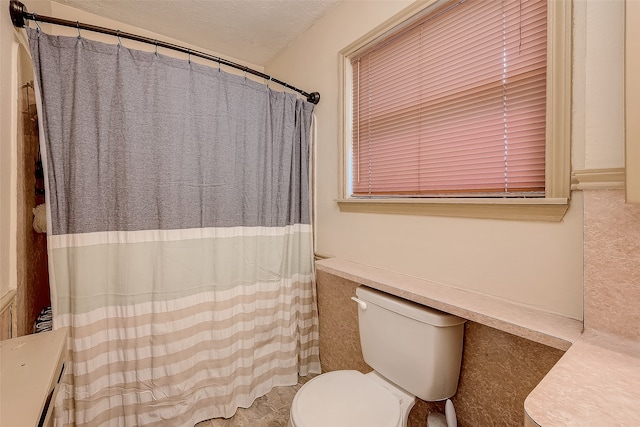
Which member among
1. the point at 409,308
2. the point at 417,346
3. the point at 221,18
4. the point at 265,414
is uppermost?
the point at 221,18

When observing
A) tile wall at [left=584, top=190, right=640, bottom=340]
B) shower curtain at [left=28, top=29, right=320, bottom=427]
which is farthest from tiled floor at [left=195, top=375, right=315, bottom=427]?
tile wall at [left=584, top=190, right=640, bottom=340]

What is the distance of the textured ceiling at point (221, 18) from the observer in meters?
1.67

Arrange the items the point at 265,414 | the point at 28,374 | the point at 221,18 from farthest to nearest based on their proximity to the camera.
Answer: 1. the point at 221,18
2. the point at 265,414
3. the point at 28,374

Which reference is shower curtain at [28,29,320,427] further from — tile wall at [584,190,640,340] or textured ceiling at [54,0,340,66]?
tile wall at [584,190,640,340]

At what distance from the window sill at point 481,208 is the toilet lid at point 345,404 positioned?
30.5 inches

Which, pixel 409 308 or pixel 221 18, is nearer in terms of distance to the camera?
pixel 409 308

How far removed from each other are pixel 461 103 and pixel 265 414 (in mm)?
1900

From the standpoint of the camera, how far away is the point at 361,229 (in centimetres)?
154

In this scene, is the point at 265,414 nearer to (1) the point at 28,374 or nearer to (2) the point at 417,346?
(2) the point at 417,346

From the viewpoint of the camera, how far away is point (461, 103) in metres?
1.13

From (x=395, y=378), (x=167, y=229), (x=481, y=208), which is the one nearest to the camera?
(x=481, y=208)

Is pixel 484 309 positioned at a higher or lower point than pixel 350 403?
higher

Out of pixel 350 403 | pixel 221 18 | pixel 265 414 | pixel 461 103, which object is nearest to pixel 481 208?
pixel 461 103

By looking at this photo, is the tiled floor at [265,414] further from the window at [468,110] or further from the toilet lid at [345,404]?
the window at [468,110]
